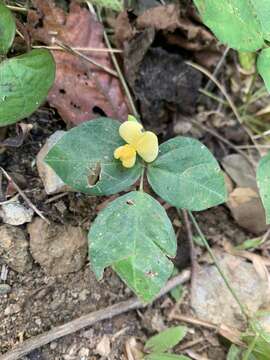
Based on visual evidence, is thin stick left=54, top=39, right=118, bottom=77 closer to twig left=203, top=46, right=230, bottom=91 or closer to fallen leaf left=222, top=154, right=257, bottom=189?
twig left=203, top=46, right=230, bottom=91

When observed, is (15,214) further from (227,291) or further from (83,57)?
(227,291)

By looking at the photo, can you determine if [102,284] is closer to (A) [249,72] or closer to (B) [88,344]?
(B) [88,344]

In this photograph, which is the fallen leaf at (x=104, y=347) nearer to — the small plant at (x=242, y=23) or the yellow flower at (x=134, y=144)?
the yellow flower at (x=134, y=144)

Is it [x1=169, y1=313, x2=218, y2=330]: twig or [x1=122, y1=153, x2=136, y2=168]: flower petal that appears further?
[x1=169, y1=313, x2=218, y2=330]: twig

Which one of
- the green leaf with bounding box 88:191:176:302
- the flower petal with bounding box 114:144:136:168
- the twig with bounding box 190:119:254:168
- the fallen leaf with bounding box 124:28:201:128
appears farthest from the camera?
the twig with bounding box 190:119:254:168

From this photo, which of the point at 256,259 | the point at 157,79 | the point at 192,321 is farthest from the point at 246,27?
the point at 192,321

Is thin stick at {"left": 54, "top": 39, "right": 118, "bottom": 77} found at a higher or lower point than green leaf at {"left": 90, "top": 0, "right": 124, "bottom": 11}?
lower

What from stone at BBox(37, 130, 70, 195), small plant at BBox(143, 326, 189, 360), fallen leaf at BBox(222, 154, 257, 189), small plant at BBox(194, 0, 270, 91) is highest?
small plant at BBox(194, 0, 270, 91)

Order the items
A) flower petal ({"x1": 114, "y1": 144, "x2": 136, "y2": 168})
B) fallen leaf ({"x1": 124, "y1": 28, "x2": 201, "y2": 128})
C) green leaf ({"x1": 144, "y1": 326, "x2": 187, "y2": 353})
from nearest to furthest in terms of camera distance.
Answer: flower petal ({"x1": 114, "y1": 144, "x2": 136, "y2": 168}) → green leaf ({"x1": 144, "y1": 326, "x2": 187, "y2": 353}) → fallen leaf ({"x1": 124, "y1": 28, "x2": 201, "y2": 128})

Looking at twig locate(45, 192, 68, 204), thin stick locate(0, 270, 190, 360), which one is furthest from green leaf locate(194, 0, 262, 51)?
thin stick locate(0, 270, 190, 360)
